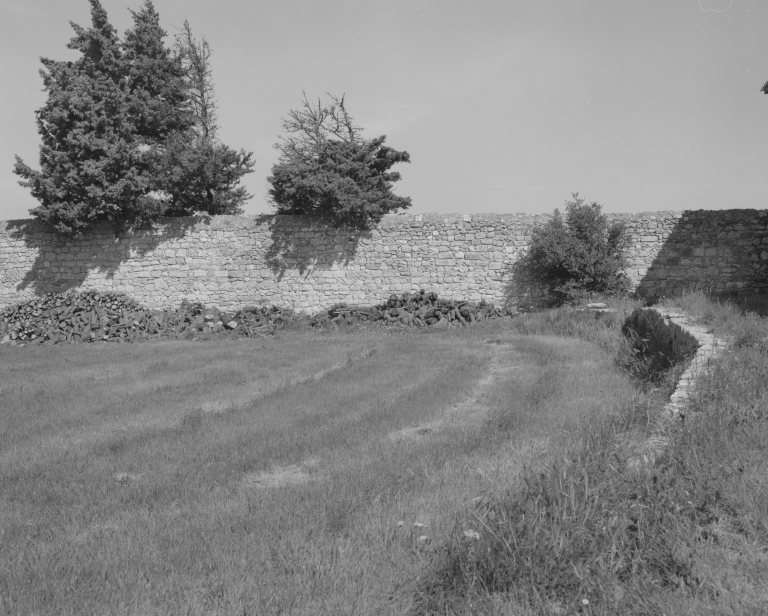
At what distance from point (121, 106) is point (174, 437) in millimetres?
17628

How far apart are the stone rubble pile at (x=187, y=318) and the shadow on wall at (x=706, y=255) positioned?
15.8ft

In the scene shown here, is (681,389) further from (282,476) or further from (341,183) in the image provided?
(341,183)

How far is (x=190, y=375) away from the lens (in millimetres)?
11461

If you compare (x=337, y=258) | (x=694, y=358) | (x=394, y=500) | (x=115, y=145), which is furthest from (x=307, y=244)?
(x=394, y=500)

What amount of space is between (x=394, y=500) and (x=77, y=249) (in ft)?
67.9

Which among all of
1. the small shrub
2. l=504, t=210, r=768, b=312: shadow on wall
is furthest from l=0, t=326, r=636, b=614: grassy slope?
l=504, t=210, r=768, b=312: shadow on wall

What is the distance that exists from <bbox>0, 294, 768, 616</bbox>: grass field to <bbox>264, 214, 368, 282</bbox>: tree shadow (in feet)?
38.4

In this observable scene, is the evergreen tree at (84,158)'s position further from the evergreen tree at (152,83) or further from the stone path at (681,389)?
the stone path at (681,389)

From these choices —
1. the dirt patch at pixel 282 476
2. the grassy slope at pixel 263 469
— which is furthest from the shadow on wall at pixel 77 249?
the dirt patch at pixel 282 476

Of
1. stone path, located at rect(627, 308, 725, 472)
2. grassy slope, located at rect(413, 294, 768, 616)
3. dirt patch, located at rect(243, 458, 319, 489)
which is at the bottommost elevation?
dirt patch, located at rect(243, 458, 319, 489)

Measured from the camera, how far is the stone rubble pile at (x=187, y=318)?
732 inches

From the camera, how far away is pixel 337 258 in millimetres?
20984

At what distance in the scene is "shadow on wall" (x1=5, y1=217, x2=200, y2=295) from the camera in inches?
863

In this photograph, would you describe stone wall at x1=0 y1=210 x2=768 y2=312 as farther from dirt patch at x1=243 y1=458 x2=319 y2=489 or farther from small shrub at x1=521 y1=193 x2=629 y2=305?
dirt patch at x1=243 y1=458 x2=319 y2=489
